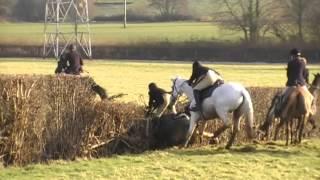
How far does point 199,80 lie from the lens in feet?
42.2

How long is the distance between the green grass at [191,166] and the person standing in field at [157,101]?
34.2 inches

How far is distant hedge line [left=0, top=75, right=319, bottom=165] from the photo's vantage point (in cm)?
1102

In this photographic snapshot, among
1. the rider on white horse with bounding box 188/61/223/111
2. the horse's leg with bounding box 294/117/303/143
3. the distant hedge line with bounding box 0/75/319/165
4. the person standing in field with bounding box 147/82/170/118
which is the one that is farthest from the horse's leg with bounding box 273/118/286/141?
the distant hedge line with bounding box 0/75/319/165

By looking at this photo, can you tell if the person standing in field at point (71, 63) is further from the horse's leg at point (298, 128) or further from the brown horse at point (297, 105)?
the brown horse at point (297, 105)

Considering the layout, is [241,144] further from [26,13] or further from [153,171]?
[26,13]

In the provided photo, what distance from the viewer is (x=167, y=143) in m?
13.0

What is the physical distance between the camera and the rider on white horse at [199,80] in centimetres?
1275

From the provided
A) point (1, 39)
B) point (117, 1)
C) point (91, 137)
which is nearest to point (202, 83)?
point (91, 137)

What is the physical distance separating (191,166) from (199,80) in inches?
95.1

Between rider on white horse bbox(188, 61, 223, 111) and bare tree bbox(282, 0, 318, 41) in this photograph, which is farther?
bare tree bbox(282, 0, 318, 41)

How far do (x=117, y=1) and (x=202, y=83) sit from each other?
337ft

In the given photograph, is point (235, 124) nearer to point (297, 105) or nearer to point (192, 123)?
point (192, 123)

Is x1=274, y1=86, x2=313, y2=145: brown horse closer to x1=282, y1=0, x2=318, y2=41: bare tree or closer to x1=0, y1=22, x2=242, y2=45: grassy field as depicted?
x1=0, y1=22, x2=242, y2=45: grassy field

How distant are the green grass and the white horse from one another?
42cm
